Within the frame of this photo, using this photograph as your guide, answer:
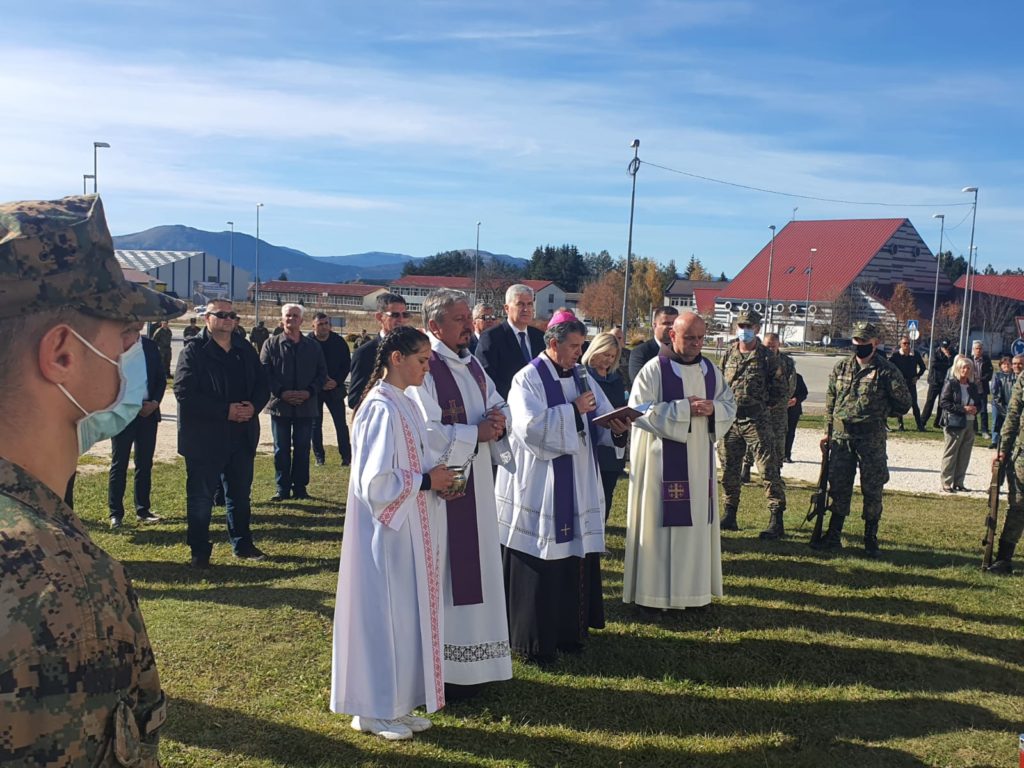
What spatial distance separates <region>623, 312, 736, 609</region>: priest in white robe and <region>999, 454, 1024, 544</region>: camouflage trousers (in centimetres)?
307

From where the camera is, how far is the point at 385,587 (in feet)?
14.5

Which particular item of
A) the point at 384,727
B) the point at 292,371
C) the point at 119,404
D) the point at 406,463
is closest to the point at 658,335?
the point at 406,463

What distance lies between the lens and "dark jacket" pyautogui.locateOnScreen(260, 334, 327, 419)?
33.7 feet

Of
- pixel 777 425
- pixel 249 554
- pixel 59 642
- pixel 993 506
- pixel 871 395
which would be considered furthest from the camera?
pixel 777 425

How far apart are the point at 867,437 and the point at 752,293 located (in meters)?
57.9

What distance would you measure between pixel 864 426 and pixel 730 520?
1.83 metres

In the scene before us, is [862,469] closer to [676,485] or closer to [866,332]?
[866,332]

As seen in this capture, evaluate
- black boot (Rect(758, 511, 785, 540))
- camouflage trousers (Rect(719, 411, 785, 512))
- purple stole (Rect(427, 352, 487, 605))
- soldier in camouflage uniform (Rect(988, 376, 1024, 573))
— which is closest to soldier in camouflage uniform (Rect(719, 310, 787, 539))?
camouflage trousers (Rect(719, 411, 785, 512))

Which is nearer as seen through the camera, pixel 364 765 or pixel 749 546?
pixel 364 765

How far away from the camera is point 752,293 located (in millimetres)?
64438

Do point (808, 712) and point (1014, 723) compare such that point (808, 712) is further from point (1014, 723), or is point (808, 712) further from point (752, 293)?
point (752, 293)

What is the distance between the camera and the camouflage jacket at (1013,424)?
8023mm

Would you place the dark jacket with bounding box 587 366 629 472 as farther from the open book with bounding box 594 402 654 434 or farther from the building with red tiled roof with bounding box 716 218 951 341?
the building with red tiled roof with bounding box 716 218 951 341

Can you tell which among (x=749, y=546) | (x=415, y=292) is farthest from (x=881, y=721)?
(x=415, y=292)
